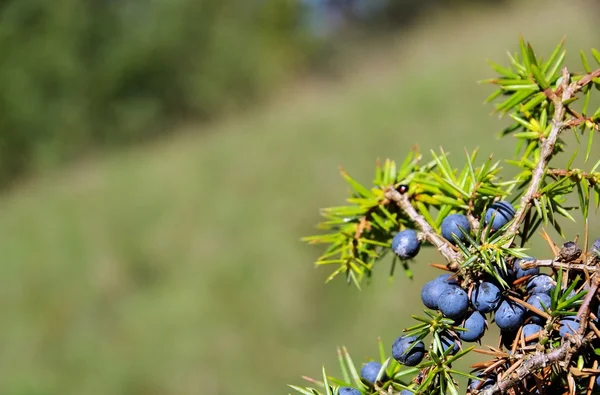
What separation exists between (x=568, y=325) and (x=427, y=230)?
176 mm

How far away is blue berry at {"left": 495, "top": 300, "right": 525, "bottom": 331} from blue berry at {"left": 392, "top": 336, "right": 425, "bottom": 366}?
0.07 metres

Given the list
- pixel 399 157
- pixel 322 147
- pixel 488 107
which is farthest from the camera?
pixel 322 147

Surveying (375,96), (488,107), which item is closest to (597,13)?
(488,107)

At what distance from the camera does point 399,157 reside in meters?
4.41

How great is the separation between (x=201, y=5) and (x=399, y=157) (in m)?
5.65

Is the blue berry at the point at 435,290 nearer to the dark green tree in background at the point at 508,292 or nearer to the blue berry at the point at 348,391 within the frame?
the dark green tree in background at the point at 508,292

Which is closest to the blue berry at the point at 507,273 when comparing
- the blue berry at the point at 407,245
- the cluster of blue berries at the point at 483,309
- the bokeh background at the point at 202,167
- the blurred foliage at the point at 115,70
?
the cluster of blue berries at the point at 483,309

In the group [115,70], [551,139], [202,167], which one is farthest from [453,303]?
[115,70]

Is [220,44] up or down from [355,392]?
up

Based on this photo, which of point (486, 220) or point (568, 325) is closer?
point (568, 325)

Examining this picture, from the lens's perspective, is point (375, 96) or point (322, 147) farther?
point (375, 96)

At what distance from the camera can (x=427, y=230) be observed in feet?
1.94

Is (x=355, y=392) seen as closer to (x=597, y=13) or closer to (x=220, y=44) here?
(x=597, y=13)

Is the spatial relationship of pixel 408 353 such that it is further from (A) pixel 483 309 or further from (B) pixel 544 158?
(B) pixel 544 158
